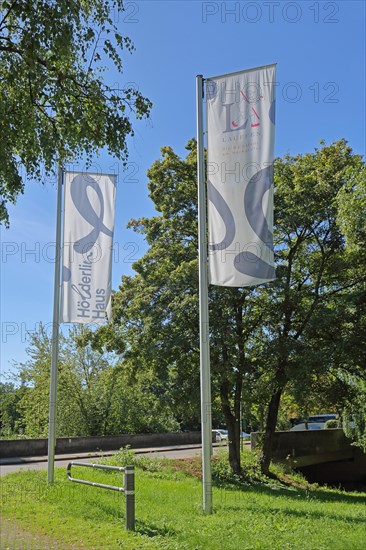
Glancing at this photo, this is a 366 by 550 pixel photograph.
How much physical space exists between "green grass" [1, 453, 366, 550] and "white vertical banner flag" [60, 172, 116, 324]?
4.17 m

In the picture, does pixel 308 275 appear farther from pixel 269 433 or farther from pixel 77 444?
pixel 77 444

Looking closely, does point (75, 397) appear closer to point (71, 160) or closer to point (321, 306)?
point (321, 306)

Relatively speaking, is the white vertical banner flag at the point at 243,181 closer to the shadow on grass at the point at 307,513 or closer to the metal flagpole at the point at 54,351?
the metal flagpole at the point at 54,351

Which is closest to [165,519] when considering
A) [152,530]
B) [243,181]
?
[152,530]

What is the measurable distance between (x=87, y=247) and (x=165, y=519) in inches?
268

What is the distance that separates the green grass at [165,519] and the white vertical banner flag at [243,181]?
432cm

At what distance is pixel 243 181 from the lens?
1077 centimetres

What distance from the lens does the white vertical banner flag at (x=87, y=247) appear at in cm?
1373

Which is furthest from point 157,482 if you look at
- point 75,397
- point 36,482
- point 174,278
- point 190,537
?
point 75,397

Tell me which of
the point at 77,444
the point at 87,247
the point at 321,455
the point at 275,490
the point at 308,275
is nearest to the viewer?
the point at 87,247

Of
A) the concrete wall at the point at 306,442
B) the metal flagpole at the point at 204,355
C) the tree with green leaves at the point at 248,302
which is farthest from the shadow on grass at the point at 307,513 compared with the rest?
the concrete wall at the point at 306,442

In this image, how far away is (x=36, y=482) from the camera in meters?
13.7

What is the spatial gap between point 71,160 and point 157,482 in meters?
10.6

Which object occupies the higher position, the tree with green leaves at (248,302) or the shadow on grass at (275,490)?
the tree with green leaves at (248,302)
